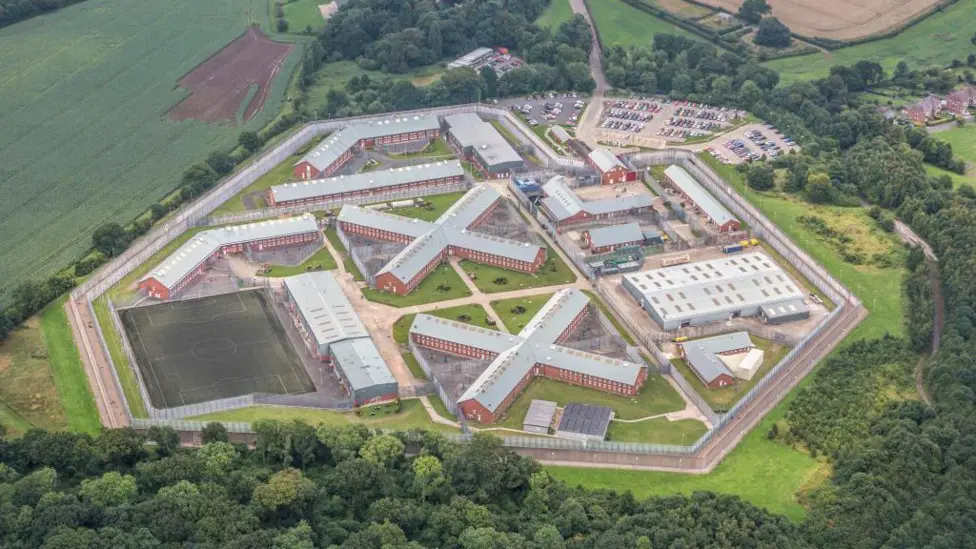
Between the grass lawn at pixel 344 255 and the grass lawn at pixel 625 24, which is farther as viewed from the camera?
the grass lawn at pixel 625 24

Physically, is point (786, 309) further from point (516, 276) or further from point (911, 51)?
point (911, 51)

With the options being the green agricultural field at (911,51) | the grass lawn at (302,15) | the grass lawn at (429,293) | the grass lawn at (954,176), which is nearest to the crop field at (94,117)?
the grass lawn at (302,15)

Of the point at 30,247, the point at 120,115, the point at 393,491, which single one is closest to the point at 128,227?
the point at 30,247

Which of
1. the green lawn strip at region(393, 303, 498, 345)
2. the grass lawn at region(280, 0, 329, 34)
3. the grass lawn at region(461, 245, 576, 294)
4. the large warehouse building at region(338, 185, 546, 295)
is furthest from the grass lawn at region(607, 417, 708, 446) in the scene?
the grass lawn at region(280, 0, 329, 34)

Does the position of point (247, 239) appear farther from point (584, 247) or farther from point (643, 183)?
point (643, 183)

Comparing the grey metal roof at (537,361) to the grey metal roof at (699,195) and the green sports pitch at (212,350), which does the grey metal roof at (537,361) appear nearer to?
the green sports pitch at (212,350)

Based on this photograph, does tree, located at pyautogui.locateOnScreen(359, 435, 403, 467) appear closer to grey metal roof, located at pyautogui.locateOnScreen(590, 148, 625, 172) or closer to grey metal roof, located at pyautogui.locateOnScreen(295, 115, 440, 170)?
grey metal roof, located at pyautogui.locateOnScreen(295, 115, 440, 170)
